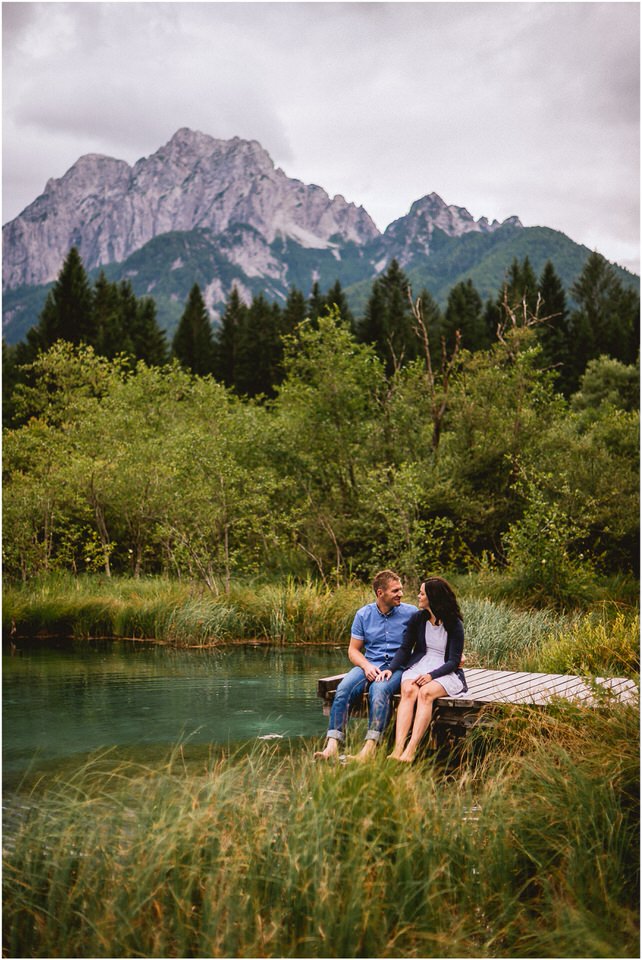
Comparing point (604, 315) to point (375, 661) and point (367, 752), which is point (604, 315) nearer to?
point (375, 661)

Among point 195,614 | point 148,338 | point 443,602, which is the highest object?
point 148,338

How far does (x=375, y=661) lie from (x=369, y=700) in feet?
1.24

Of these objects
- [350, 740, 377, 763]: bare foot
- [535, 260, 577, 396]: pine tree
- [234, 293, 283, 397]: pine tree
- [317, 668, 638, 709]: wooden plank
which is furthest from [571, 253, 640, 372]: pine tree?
[350, 740, 377, 763]: bare foot

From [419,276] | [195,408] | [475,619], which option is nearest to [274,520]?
[475,619]

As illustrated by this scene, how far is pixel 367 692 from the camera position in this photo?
6715 millimetres

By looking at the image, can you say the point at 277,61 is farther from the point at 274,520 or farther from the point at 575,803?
the point at 274,520

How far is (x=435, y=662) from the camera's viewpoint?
253 inches

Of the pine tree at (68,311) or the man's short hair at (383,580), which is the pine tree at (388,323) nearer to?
the pine tree at (68,311)

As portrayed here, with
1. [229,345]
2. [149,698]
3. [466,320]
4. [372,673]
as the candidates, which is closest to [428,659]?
[372,673]

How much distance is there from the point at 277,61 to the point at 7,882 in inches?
189

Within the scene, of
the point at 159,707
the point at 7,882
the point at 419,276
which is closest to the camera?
the point at 7,882

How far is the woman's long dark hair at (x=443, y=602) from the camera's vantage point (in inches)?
254

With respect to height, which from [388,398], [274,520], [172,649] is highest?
[388,398]

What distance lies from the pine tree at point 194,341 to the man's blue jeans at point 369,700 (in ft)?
149
